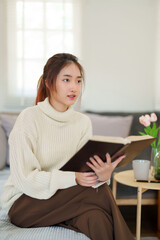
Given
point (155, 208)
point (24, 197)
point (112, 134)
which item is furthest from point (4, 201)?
point (155, 208)

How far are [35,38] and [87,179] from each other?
2.31 m

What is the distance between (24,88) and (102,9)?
106 centimetres

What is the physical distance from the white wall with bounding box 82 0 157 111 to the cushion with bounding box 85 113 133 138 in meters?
0.41

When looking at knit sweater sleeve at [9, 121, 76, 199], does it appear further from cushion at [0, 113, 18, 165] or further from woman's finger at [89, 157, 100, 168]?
cushion at [0, 113, 18, 165]

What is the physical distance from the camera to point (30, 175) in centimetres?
154

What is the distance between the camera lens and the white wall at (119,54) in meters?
3.59

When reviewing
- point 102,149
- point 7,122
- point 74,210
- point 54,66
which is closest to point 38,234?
point 74,210

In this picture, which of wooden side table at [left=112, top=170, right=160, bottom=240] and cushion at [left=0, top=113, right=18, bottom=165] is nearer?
wooden side table at [left=112, top=170, right=160, bottom=240]

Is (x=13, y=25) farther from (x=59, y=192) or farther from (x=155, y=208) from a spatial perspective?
(x=59, y=192)

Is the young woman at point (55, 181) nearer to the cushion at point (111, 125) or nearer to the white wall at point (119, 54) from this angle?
the cushion at point (111, 125)

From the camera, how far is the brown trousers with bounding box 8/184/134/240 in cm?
150

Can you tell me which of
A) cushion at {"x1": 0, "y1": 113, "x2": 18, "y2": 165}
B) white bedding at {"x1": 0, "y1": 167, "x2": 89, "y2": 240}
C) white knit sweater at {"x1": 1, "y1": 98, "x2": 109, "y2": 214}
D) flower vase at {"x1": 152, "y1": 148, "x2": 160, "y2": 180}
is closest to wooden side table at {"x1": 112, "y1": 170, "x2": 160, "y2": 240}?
flower vase at {"x1": 152, "y1": 148, "x2": 160, "y2": 180}

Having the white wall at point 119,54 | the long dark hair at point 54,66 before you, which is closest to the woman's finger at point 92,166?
the long dark hair at point 54,66

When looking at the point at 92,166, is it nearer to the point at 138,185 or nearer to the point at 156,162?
the point at 138,185
